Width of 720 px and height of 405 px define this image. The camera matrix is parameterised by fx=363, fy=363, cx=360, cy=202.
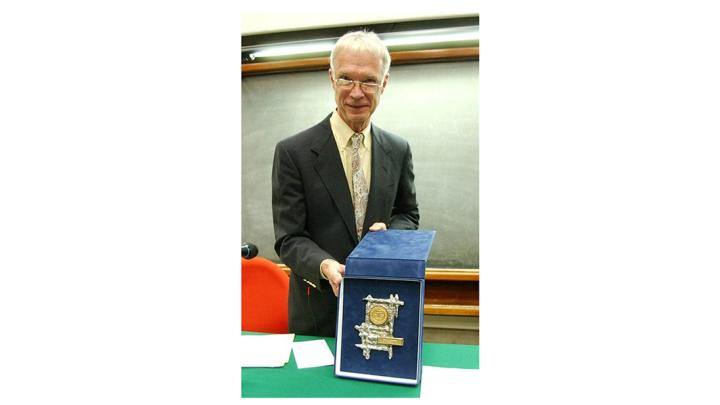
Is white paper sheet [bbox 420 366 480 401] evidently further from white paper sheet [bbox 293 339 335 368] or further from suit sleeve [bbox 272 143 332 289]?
suit sleeve [bbox 272 143 332 289]

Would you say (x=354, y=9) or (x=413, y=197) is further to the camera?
(x=413, y=197)

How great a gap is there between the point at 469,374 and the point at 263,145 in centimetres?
75

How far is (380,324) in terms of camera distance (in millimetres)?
661

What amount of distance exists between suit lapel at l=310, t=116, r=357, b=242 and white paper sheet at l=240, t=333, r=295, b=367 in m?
Answer: 0.30

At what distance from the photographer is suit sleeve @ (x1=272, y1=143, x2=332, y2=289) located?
0.89 meters

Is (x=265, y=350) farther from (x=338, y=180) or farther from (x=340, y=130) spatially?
(x=340, y=130)

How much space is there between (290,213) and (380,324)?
0.38 m

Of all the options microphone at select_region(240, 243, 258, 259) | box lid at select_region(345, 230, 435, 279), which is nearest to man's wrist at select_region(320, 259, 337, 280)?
box lid at select_region(345, 230, 435, 279)

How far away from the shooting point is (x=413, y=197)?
3.34 ft

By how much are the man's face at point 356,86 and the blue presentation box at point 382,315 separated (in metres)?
0.39

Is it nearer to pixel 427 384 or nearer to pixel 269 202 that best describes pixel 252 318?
pixel 269 202

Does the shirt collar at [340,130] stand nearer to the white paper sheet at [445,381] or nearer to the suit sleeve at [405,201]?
the suit sleeve at [405,201]

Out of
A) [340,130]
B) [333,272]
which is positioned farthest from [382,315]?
[340,130]
